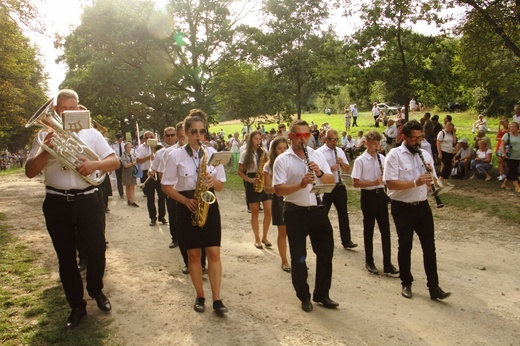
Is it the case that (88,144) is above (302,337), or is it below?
above

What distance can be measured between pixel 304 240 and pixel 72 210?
2.65m

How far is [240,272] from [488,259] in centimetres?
→ 454

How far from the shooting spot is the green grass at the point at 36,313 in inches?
173

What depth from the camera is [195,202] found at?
4.96 m

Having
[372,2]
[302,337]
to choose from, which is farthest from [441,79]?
[302,337]

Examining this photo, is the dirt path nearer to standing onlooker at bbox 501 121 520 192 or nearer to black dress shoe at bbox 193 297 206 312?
black dress shoe at bbox 193 297 206 312

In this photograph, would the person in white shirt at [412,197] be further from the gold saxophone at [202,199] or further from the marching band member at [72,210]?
the marching band member at [72,210]

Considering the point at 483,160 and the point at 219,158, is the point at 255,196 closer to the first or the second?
the point at 219,158

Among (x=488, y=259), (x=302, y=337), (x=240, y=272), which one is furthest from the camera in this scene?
(x=488, y=259)

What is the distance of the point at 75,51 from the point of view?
86.4 feet

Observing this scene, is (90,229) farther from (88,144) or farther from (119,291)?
(119,291)

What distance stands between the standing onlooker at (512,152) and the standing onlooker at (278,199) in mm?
8500

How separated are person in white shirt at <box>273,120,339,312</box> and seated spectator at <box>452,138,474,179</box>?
1149 centimetres

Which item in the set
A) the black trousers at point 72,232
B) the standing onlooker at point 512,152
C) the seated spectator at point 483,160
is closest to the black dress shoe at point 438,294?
the black trousers at point 72,232
